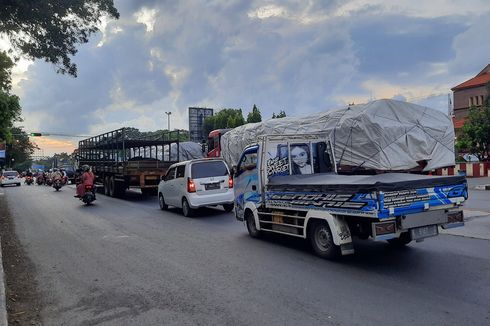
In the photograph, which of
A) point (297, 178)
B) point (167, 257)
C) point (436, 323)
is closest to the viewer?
point (436, 323)

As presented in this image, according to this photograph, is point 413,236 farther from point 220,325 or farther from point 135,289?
point 135,289

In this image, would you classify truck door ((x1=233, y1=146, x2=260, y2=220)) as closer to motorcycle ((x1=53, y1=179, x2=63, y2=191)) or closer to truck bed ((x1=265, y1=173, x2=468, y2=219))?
truck bed ((x1=265, y1=173, x2=468, y2=219))

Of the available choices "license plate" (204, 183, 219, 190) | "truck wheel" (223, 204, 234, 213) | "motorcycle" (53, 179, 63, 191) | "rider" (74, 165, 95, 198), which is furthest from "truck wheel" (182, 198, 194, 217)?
"motorcycle" (53, 179, 63, 191)

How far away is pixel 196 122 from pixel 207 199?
5195cm

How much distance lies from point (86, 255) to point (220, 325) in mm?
4683

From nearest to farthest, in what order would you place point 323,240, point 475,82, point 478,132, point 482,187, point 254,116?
point 323,240
point 482,187
point 478,132
point 254,116
point 475,82

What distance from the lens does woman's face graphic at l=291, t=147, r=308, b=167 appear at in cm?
908

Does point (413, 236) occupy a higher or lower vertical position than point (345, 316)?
higher

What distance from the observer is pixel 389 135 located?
16.0 m

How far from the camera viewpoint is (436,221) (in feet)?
21.5

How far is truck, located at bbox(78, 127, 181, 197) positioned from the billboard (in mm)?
38404

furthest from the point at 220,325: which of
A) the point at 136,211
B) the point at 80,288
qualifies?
the point at 136,211

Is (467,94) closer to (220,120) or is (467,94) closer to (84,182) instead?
(220,120)

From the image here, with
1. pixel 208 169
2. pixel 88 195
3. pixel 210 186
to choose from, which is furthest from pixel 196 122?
pixel 210 186
